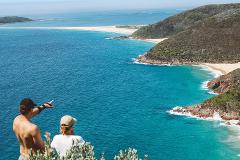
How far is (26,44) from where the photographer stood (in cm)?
18900

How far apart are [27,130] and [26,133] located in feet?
0.29

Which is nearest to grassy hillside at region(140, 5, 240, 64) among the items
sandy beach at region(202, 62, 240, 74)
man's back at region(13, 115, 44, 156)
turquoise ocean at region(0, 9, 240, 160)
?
sandy beach at region(202, 62, 240, 74)

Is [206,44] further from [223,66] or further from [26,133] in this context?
[26,133]

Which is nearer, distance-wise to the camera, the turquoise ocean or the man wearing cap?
the man wearing cap

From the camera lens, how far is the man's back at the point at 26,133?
12445 mm

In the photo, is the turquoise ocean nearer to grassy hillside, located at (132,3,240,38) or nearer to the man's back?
the man's back

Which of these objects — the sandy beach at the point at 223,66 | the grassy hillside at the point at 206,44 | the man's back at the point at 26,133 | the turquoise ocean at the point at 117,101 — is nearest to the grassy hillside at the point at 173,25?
the turquoise ocean at the point at 117,101

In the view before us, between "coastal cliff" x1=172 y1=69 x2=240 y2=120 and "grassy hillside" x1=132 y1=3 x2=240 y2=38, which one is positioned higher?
"grassy hillside" x1=132 y1=3 x2=240 y2=38

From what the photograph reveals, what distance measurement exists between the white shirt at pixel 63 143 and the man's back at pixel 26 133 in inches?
24.6

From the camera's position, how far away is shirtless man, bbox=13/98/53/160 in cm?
1245

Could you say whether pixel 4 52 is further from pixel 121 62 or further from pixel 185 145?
pixel 185 145

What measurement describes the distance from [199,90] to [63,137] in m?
70.6

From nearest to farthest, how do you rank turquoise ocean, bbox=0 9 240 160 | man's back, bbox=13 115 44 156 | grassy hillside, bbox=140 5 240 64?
man's back, bbox=13 115 44 156 < turquoise ocean, bbox=0 9 240 160 < grassy hillside, bbox=140 5 240 64

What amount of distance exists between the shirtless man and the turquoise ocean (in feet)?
116
